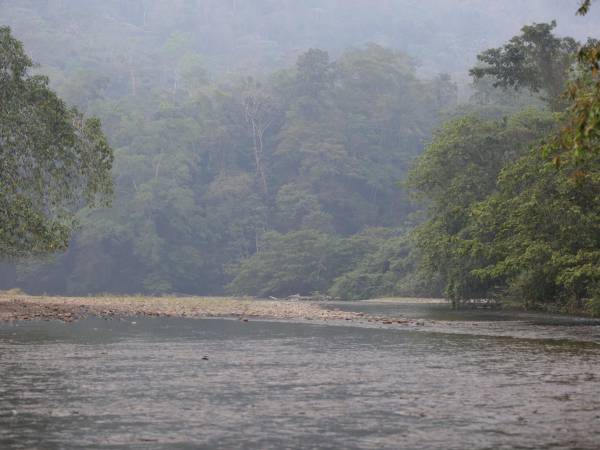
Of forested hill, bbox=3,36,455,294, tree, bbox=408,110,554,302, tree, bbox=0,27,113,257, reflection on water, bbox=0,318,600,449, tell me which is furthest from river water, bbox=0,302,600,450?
forested hill, bbox=3,36,455,294

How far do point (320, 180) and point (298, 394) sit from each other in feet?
349

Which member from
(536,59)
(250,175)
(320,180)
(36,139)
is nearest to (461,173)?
(536,59)

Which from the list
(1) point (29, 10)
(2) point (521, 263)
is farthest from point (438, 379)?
(1) point (29, 10)

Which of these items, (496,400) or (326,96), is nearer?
(496,400)

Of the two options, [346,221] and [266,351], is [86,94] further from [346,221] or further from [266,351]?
[266,351]

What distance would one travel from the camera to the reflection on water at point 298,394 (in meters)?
8.12

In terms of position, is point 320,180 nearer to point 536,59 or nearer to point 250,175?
point 250,175

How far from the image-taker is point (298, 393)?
11000 mm

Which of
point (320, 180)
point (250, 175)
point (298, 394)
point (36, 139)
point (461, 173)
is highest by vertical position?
point (250, 175)

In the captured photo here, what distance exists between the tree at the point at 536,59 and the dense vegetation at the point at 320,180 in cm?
12

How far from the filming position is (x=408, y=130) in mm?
123875

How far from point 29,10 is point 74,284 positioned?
105m

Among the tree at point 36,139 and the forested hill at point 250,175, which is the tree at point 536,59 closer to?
the tree at point 36,139

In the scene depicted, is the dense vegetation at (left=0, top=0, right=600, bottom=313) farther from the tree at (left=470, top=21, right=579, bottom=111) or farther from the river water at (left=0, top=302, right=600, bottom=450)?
the river water at (left=0, top=302, right=600, bottom=450)
